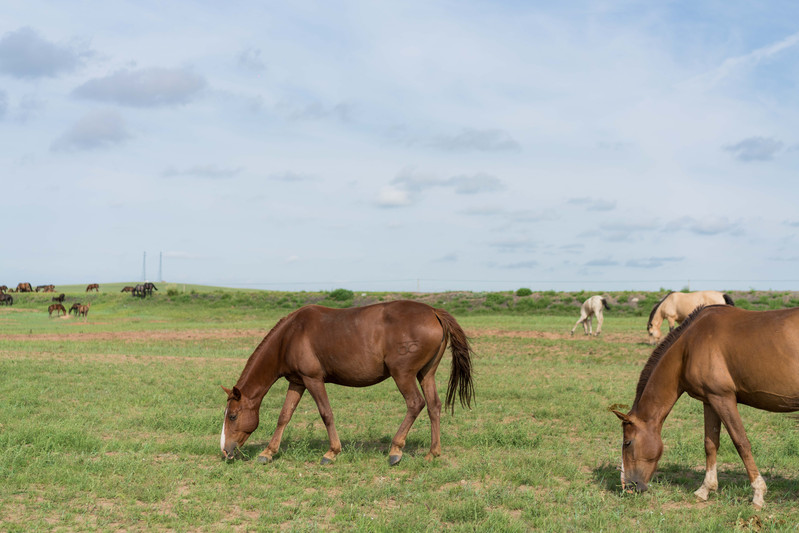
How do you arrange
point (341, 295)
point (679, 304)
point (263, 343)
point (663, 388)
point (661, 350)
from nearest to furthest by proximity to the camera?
point (663, 388) → point (661, 350) → point (263, 343) → point (679, 304) → point (341, 295)

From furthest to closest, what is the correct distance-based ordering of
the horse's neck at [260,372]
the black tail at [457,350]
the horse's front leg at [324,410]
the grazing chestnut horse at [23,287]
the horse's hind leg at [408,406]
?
the grazing chestnut horse at [23,287] < the black tail at [457,350] < the horse's neck at [260,372] < the horse's front leg at [324,410] < the horse's hind leg at [408,406]

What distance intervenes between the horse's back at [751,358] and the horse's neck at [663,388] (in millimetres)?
135

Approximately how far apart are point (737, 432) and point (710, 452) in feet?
2.13

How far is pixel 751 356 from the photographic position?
18.9 ft

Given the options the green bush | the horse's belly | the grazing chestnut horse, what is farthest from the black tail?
the grazing chestnut horse

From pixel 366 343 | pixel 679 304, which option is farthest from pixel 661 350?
pixel 679 304

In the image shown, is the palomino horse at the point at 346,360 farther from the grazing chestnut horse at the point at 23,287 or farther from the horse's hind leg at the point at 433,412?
the grazing chestnut horse at the point at 23,287

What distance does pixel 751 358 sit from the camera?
5.76m

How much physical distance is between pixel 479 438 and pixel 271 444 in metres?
3.00

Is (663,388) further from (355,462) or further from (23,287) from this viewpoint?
(23,287)

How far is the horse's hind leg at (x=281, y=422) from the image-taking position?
25.3 ft

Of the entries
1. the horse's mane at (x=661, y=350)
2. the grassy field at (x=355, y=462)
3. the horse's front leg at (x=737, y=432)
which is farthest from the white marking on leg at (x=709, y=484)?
the horse's mane at (x=661, y=350)

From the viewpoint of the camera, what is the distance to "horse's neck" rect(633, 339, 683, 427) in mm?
6156

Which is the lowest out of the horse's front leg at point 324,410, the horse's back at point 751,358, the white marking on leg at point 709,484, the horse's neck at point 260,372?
the white marking on leg at point 709,484
